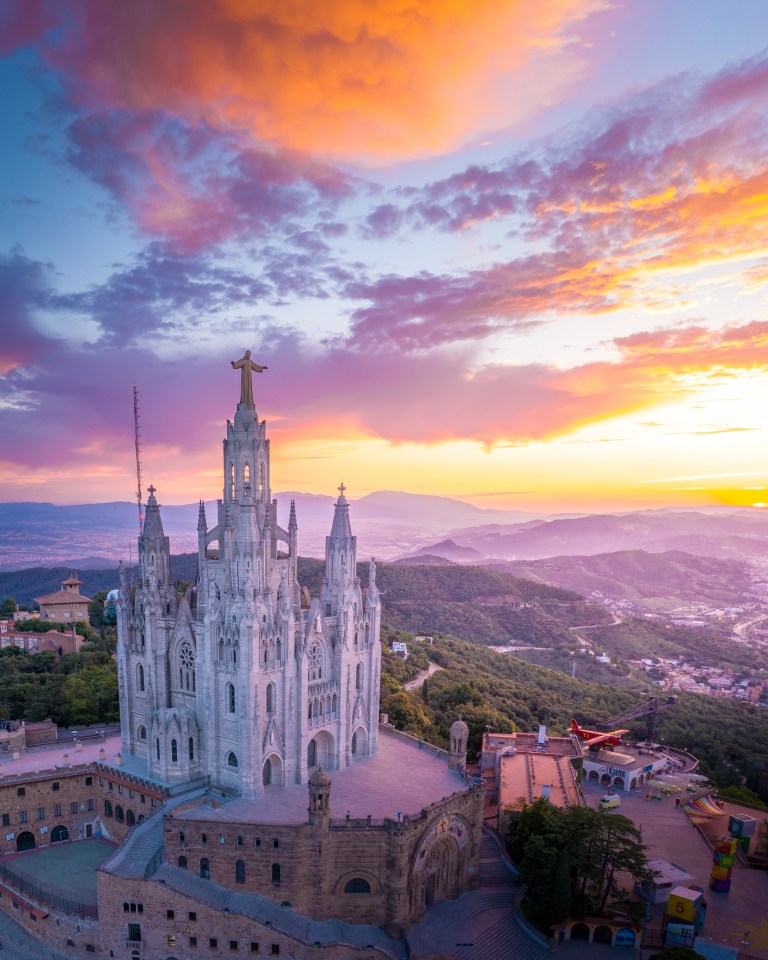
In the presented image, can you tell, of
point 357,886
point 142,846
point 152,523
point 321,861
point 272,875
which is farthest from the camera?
point 152,523

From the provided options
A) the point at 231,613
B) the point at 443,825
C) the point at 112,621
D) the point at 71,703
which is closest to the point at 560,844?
the point at 443,825

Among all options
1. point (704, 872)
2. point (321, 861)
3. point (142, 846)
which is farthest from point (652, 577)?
point (142, 846)

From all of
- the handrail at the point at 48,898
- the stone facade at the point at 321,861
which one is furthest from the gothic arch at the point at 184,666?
the handrail at the point at 48,898

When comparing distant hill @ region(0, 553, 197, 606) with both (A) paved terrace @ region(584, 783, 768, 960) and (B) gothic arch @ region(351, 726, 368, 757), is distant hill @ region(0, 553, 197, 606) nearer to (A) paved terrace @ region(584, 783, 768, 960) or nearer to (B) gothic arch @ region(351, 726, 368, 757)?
(B) gothic arch @ region(351, 726, 368, 757)

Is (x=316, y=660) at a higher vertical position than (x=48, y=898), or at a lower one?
higher

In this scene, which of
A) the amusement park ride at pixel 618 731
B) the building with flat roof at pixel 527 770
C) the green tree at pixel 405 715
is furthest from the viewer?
the amusement park ride at pixel 618 731

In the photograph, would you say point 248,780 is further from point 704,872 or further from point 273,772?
point 704,872

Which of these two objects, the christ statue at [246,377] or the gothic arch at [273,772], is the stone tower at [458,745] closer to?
the gothic arch at [273,772]
